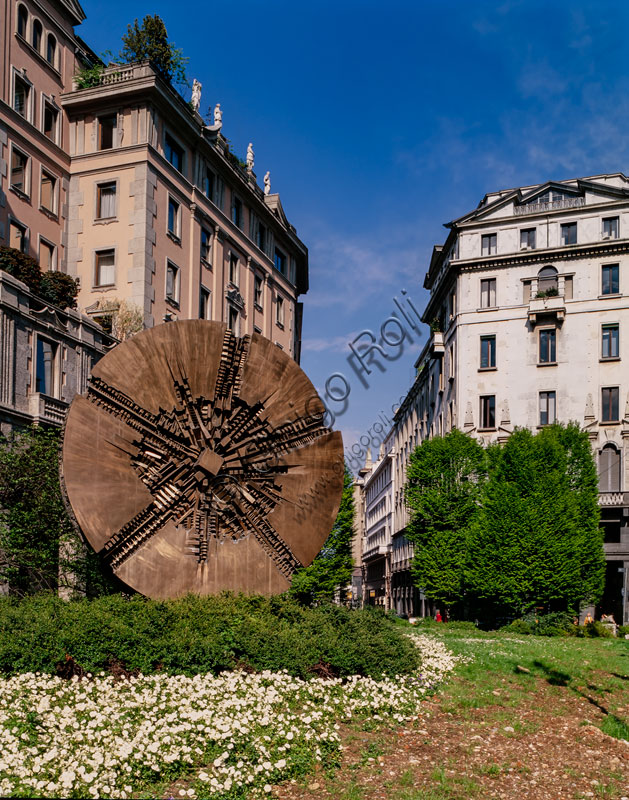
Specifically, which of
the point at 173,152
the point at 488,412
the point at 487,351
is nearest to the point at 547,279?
the point at 487,351

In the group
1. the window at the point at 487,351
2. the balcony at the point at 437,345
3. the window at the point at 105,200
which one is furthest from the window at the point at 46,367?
the balcony at the point at 437,345

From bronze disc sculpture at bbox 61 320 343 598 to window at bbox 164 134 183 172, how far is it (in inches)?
1056

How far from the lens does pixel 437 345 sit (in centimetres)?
5944

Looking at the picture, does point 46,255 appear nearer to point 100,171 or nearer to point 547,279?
point 100,171

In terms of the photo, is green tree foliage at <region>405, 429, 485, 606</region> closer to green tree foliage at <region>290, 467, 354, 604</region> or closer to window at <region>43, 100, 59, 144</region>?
green tree foliage at <region>290, 467, 354, 604</region>

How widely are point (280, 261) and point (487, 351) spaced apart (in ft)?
51.5

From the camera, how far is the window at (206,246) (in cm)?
4381

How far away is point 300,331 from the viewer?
210 ft

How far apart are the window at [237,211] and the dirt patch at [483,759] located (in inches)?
1507

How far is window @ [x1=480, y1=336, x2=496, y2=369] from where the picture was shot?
174 ft

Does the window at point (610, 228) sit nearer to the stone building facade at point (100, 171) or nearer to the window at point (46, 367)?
the stone building facade at point (100, 171)

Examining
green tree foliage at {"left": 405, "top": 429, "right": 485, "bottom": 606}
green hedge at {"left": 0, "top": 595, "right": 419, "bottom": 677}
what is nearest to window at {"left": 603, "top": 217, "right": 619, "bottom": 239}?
green tree foliage at {"left": 405, "top": 429, "right": 485, "bottom": 606}

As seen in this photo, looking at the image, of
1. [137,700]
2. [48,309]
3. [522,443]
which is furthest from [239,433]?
[522,443]

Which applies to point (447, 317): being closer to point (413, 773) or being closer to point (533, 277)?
point (533, 277)
